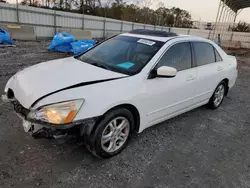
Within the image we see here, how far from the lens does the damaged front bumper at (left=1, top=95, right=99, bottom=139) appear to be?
225cm

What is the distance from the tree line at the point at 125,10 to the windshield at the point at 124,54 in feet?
73.2

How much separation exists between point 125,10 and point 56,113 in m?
29.2

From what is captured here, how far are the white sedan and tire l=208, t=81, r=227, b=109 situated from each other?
22.0 inches

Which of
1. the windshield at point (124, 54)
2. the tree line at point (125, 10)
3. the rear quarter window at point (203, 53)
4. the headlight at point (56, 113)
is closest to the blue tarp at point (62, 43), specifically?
the windshield at point (124, 54)

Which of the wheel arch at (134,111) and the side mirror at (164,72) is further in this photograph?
the side mirror at (164,72)

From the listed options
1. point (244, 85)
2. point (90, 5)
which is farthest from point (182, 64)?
point (90, 5)

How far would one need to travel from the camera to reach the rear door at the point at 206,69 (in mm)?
3889

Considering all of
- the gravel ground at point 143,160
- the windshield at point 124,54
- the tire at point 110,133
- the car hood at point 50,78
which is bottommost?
the gravel ground at point 143,160

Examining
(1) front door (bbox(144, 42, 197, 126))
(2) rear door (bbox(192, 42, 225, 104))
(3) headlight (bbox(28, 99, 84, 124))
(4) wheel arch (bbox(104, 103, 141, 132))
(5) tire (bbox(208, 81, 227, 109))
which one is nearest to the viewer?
(3) headlight (bbox(28, 99, 84, 124))

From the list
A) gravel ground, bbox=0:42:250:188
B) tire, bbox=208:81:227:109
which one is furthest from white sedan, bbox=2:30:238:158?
tire, bbox=208:81:227:109

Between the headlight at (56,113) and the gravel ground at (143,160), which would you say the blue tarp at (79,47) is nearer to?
the gravel ground at (143,160)

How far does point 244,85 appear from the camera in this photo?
7.36m

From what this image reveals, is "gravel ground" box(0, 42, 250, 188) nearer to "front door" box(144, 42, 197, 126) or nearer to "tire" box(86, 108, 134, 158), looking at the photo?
"tire" box(86, 108, 134, 158)

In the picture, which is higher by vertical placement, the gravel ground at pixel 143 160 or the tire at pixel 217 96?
the tire at pixel 217 96
